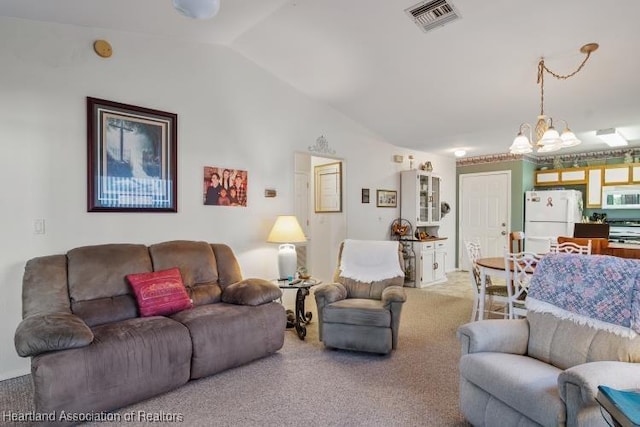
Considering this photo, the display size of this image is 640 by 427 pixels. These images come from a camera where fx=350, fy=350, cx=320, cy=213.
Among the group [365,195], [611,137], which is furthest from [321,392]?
[611,137]

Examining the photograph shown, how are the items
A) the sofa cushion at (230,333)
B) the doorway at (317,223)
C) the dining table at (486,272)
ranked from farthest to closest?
the doorway at (317,223), the dining table at (486,272), the sofa cushion at (230,333)

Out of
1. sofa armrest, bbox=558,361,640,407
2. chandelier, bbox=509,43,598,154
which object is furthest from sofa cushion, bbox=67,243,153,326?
chandelier, bbox=509,43,598,154

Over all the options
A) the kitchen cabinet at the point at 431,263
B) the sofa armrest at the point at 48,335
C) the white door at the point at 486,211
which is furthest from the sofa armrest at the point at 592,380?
the white door at the point at 486,211

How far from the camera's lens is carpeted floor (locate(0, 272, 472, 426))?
2086mm

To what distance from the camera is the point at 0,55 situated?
255 centimetres

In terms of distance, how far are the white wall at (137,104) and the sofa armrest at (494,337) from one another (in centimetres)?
256

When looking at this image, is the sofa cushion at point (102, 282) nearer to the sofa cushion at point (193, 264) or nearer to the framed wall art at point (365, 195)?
the sofa cushion at point (193, 264)

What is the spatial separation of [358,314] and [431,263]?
3390mm

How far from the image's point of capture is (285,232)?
3.77 metres

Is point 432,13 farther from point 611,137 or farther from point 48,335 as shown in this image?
point 611,137

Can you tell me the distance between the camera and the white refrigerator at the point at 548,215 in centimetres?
593

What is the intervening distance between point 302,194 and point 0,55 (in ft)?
10.9

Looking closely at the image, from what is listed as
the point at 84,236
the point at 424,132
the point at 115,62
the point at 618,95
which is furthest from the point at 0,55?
the point at 618,95

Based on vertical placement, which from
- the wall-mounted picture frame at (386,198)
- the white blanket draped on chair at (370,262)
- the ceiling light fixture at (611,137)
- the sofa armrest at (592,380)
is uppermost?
the ceiling light fixture at (611,137)
